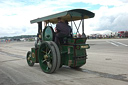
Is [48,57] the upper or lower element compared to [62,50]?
lower

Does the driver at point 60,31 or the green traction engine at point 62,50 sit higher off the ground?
the driver at point 60,31

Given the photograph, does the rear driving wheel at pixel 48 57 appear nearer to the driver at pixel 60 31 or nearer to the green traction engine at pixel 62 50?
the green traction engine at pixel 62 50

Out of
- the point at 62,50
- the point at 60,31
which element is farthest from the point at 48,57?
the point at 60,31

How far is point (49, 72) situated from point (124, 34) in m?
38.6

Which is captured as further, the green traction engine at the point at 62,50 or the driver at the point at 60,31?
the driver at the point at 60,31

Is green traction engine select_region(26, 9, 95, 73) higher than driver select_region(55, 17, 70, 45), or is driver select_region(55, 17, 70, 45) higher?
driver select_region(55, 17, 70, 45)

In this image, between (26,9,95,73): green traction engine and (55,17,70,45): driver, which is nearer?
(26,9,95,73): green traction engine

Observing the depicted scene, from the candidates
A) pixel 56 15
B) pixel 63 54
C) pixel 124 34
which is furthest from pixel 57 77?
pixel 124 34

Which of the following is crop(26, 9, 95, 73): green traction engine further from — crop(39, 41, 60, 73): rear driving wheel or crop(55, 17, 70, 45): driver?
crop(55, 17, 70, 45): driver

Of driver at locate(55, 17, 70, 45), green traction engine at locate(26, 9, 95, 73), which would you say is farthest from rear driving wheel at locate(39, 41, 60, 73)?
driver at locate(55, 17, 70, 45)

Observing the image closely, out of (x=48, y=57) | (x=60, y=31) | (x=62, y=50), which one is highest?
(x=60, y=31)

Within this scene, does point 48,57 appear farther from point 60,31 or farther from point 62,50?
point 60,31

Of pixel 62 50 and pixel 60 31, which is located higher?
pixel 60 31

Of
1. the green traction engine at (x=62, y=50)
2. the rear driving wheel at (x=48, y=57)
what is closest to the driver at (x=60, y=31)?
the green traction engine at (x=62, y=50)
